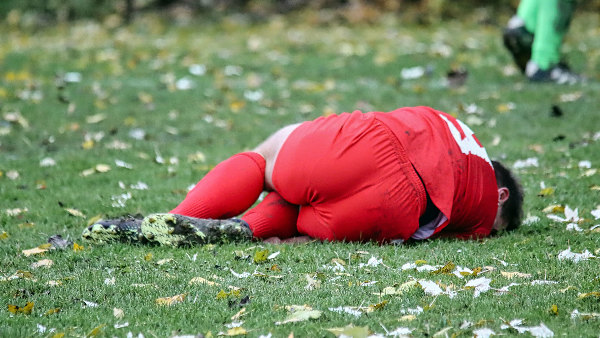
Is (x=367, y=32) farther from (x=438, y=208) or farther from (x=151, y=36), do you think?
(x=438, y=208)

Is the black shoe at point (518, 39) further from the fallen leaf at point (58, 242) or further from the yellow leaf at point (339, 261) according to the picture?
the fallen leaf at point (58, 242)

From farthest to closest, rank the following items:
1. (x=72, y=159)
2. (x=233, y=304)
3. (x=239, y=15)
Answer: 1. (x=239, y=15)
2. (x=72, y=159)
3. (x=233, y=304)

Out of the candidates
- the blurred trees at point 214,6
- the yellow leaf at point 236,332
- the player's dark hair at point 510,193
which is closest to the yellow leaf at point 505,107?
the player's dark hair at point 510,193

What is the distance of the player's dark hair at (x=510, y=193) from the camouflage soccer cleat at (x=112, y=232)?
6.07 ft

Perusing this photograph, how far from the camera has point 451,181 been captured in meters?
3.40

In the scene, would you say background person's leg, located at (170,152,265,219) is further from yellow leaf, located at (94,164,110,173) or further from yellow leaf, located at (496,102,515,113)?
yellow leaf, located at (496,102,515,113)

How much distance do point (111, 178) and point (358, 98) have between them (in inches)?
125

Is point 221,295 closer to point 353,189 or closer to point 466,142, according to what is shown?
point 353,189

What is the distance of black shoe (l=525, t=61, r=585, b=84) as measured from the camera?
25.3ft

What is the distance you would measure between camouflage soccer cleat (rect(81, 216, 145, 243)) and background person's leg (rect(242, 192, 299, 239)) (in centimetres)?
55

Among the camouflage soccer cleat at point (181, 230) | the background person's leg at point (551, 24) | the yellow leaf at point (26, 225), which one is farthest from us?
the background person's leg at point (551, 24)

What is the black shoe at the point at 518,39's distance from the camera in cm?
766

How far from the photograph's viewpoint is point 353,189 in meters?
3.42

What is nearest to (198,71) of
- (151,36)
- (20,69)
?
(20,69)
